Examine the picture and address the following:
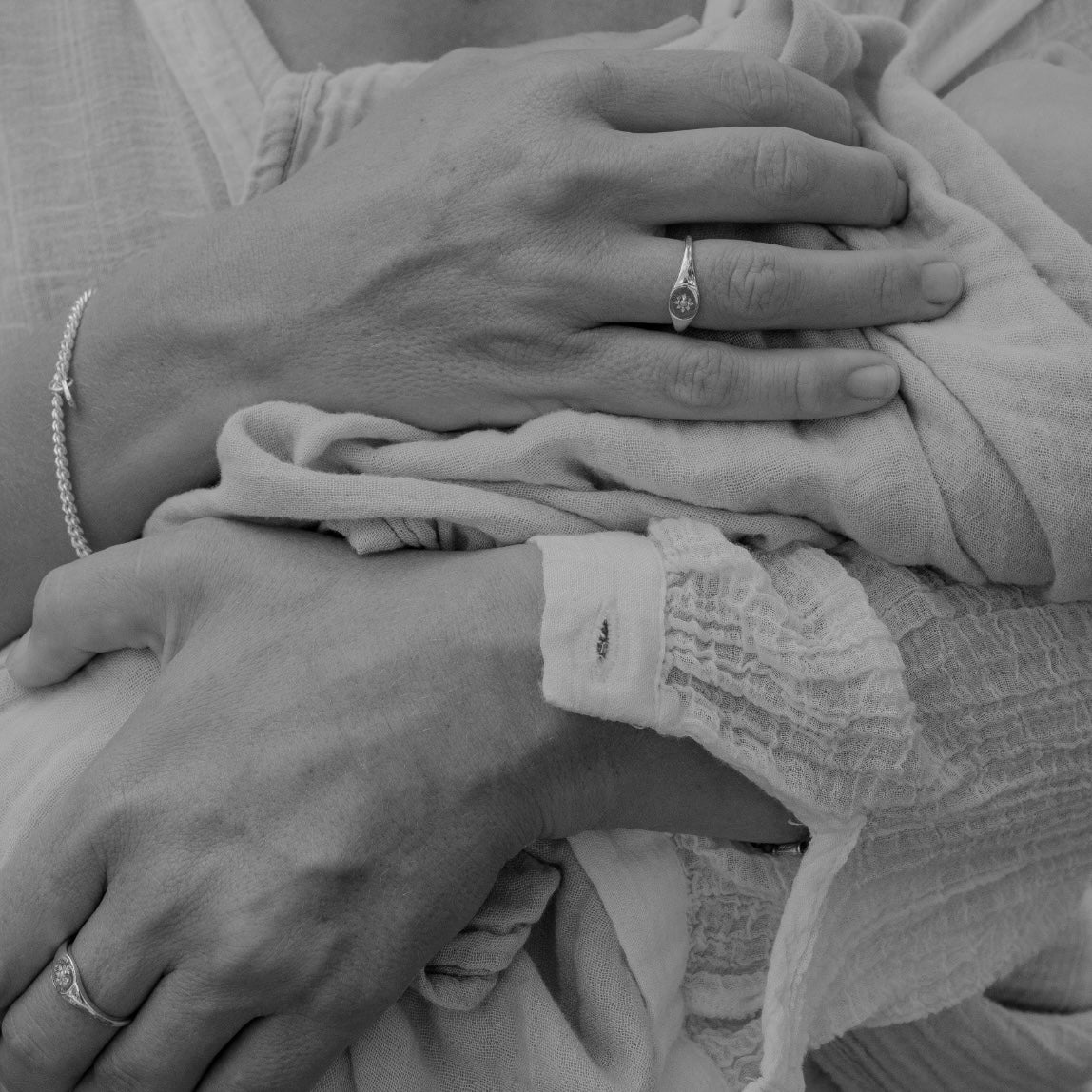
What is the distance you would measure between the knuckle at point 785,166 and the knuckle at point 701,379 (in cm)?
14

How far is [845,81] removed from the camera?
901mm

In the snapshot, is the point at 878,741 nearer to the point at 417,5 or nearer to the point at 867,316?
the point at 867,316

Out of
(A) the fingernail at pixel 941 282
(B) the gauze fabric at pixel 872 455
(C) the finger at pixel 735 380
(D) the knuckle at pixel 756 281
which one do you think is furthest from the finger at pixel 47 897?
(A) the fingernail at pixel 941 282

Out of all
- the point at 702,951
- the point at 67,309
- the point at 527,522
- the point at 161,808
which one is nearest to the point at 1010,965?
the point at 702,951

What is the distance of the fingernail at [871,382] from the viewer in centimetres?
74

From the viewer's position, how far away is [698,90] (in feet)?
2.66

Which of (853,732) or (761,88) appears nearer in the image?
(853,732)

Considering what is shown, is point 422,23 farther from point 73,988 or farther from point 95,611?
point 73,988

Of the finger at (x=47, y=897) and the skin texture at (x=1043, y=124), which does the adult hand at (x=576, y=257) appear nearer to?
the skin texture at (x=1043, y=124)

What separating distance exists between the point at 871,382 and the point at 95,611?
2.02 feet

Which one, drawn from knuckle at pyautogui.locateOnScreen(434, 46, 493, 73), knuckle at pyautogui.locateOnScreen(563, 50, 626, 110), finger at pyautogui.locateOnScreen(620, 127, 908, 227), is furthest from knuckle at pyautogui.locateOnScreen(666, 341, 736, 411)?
knuckle at pyautogui.locateOnScreen(434, 46, 493, 73)

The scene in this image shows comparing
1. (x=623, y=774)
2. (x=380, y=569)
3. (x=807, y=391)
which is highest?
(x=807, y=391)

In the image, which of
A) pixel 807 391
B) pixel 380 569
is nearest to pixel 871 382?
pixel 807 391

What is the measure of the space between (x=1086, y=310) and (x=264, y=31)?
0.85m
